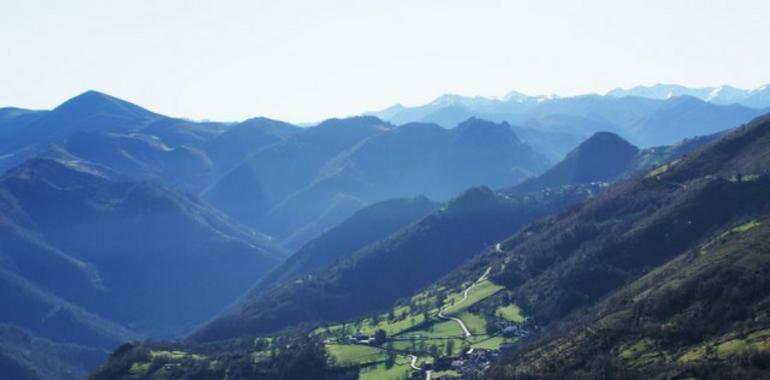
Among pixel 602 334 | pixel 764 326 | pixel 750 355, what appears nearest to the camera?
pixel 750 355

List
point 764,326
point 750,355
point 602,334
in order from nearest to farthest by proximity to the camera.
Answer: point 750,355
point 764,326
point 602,334

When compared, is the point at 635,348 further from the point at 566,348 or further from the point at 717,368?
the point at 717,368

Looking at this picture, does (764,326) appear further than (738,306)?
No

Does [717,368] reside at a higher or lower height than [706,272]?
lower

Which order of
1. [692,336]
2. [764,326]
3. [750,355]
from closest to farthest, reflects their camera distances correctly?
[750,355] → [764,326] → [692,336]

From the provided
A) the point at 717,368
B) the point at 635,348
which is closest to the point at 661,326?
the point at 635,348

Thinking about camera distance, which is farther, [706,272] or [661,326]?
[706,272]

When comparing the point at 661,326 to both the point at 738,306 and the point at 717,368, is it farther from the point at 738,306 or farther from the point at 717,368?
the point at 717,368

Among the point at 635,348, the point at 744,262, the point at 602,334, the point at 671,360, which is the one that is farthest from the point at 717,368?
the point at 744,262

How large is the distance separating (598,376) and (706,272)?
5081cm

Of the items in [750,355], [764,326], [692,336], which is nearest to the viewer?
[750,355]

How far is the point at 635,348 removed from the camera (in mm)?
176375

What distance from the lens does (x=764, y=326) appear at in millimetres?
158125

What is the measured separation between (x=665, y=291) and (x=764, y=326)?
132 ft
